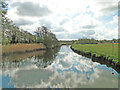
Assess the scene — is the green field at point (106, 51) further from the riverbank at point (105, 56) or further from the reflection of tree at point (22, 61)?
the reflection of tree at point (22, 61)

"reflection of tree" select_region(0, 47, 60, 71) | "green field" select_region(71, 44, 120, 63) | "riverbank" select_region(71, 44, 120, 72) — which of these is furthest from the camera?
"reflection of tree" select_region(0, 47, 60, 71)

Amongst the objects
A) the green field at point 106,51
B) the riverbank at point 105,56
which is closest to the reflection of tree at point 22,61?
the riverbank at point 105,56

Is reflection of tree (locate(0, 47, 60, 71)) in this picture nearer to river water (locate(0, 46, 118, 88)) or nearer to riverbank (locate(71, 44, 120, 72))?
river water (locate(0, 46, 118, 88))

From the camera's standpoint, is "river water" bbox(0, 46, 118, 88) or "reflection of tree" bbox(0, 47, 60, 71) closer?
"river water" bbox(0, 46, 118, 88)

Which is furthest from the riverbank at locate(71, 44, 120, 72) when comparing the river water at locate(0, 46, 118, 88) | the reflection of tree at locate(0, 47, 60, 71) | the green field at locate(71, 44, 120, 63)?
the reflection of tree at locate(0, 47, 60, 71)

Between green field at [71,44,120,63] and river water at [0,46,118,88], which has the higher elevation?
green field at [71,44,120,63]

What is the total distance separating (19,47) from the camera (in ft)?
139

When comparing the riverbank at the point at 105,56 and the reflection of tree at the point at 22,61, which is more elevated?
the riverbank at the point at 105,56

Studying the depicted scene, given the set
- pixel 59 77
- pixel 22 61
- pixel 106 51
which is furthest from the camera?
pixel 106 51

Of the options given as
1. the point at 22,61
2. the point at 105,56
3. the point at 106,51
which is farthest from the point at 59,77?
the point at 106,51

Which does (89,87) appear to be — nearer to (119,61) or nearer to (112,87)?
(112,87)

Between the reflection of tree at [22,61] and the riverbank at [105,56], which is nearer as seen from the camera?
the riverbank at [105,56]

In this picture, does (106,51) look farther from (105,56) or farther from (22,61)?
(22,61)

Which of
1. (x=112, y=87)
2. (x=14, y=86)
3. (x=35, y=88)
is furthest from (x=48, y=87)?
(x=112, y=87)
